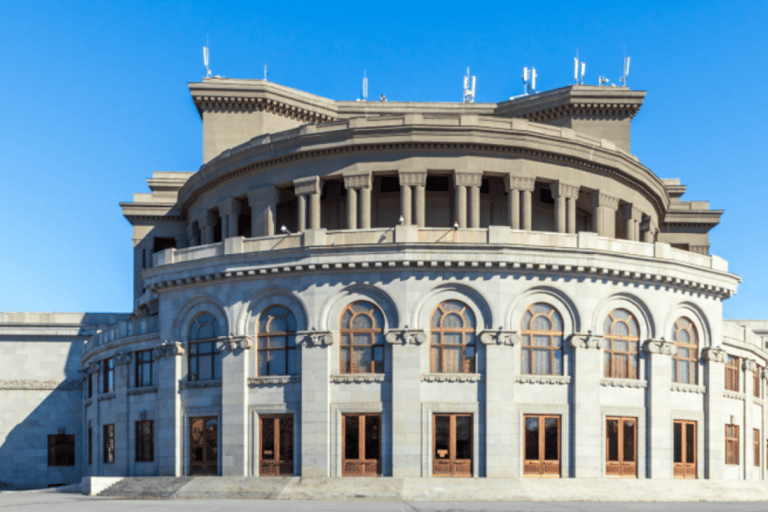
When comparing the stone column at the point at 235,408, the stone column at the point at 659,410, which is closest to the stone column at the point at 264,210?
the stone column at the point at 235,408

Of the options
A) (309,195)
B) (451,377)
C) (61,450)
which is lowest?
(61,450)

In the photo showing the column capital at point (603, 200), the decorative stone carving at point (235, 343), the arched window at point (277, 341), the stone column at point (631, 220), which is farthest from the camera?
the stone column at point (631, 220)

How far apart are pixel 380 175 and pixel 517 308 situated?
37.9 feet

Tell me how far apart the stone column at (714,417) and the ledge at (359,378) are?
15.9m

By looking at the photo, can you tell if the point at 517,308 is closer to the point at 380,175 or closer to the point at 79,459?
the point at 380,175

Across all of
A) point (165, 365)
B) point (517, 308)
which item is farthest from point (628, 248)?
point (165, 365)

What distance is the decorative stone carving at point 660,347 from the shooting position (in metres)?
41.8

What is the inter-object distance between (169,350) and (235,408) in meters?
5.27

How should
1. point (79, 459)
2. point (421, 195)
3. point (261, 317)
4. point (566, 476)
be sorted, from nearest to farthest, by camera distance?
point (566, 476) < point (261, 317) < point (421, 195) < point (79, 459)

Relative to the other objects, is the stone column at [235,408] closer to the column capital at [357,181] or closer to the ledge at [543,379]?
the column capital at [357,181]

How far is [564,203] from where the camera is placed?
47875mm

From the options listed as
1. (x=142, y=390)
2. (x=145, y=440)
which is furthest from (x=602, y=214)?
(x=145, y=440)

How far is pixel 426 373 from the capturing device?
3969cm

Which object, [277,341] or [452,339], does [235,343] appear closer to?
[277,341]
